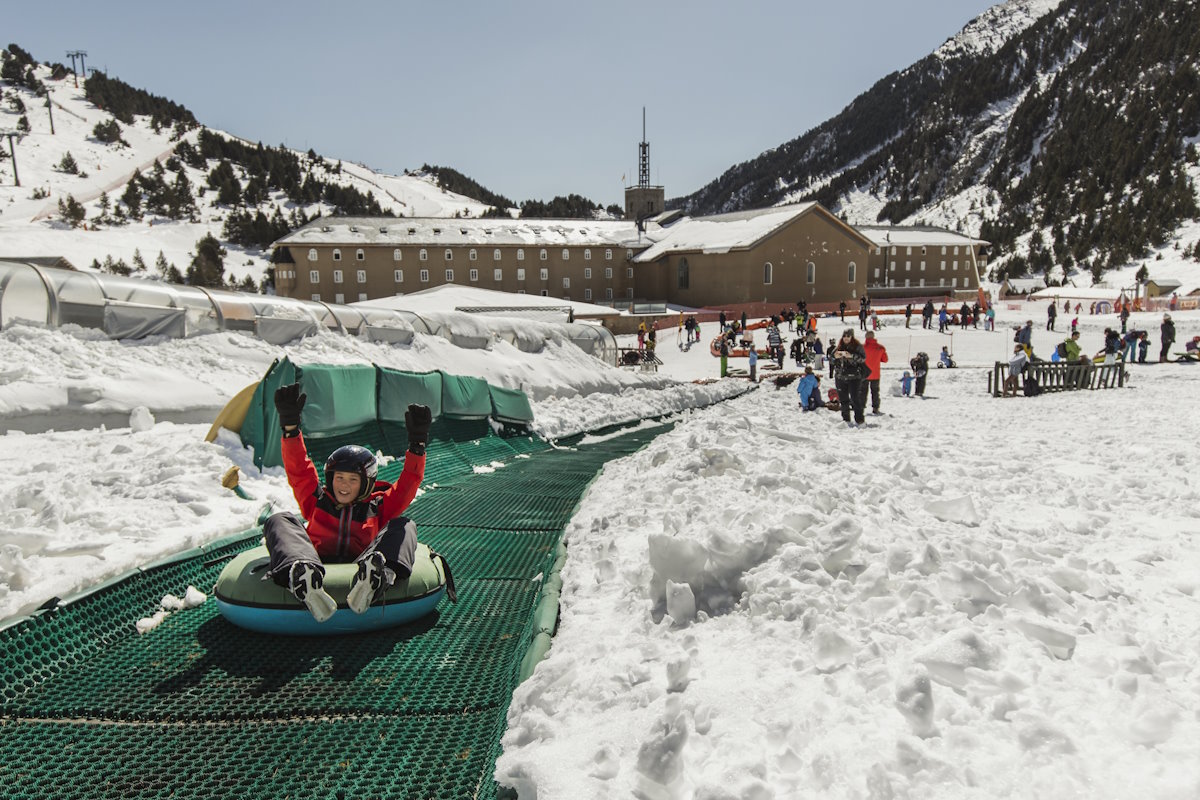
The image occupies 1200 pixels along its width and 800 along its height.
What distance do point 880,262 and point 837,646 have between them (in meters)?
71.3

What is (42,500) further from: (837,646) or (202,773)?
(837,646)

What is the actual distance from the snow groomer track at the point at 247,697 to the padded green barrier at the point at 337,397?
3759 millimetres

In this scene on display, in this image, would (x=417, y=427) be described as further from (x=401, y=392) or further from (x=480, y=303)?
(x=480, y=303)

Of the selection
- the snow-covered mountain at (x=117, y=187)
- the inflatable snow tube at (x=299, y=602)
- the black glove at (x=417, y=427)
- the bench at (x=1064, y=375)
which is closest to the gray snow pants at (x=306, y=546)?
the inflatable snow tube at (x=299, y=602)

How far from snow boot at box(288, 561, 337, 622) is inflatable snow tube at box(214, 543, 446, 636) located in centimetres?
24

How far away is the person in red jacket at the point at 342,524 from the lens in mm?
4637

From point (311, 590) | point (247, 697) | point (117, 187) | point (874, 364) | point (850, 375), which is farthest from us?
point (117, 187)

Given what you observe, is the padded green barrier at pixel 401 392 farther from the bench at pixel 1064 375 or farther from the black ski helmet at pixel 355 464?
the bench at pixel 1064 375

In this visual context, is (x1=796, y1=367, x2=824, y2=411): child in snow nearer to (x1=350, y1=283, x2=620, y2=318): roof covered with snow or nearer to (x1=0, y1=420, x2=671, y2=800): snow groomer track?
(x1=0, y1=420, x2=671, y2=800): snow groomer track

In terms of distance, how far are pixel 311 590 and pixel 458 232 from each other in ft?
168

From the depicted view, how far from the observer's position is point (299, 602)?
4.84m

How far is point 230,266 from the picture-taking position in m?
64.2

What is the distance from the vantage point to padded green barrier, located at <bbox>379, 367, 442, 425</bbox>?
1181cm

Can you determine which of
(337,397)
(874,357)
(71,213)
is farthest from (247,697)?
(71,213)
